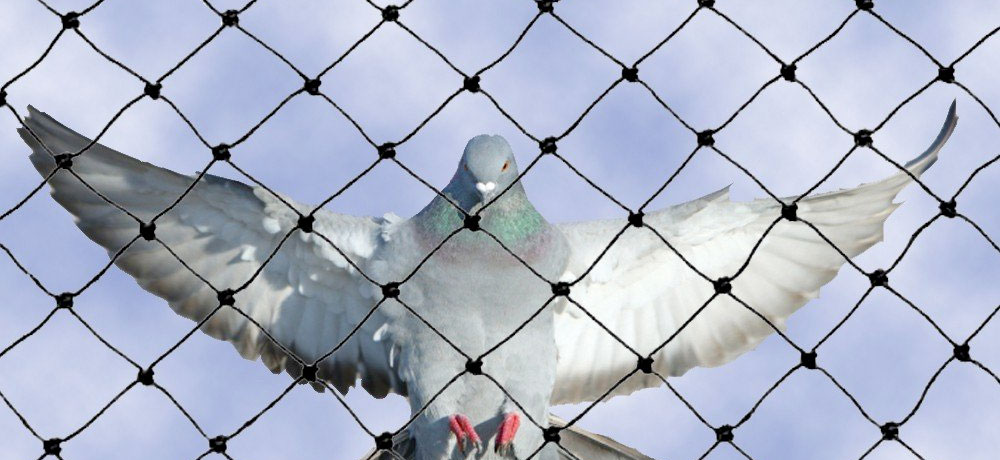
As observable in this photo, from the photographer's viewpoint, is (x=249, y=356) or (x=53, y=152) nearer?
(x=53, y=152)

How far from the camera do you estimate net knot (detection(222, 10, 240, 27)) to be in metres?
2.61

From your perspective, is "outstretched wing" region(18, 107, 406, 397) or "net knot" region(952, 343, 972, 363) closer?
"net knot" region(952, 343, 972, 363)

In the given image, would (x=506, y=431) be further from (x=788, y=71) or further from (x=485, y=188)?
(x=788, y=71)

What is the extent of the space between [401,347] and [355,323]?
5.4 inches

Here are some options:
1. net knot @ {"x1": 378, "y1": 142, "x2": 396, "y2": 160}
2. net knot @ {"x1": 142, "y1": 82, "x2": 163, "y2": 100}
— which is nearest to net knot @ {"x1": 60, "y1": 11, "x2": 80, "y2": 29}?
net knot @ {"x1": 142, "y1": 82, "x2": 163, "y2": 100}

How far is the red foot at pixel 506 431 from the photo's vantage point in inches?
127

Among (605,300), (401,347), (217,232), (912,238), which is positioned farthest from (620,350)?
(912,238)

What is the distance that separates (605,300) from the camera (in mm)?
3486

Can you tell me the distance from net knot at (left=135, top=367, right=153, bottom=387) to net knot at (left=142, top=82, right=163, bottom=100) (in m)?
0.40

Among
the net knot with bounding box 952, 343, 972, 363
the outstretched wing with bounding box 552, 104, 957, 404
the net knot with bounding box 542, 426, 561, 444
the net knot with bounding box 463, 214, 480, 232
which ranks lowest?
the net knot with bounding box 542, 426, 561, 444

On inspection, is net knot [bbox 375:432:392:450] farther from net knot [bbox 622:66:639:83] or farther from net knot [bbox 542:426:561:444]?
net knot [bbox 622:66:639:83]

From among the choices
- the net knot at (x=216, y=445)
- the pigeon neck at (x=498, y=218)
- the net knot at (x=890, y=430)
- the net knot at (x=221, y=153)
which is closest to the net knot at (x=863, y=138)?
the net knot at (x=890, y=430)

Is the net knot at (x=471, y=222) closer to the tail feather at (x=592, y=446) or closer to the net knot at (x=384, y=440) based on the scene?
the net knot at (x=384, y=440)

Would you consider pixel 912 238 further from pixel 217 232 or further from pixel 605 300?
pixel 217 232
